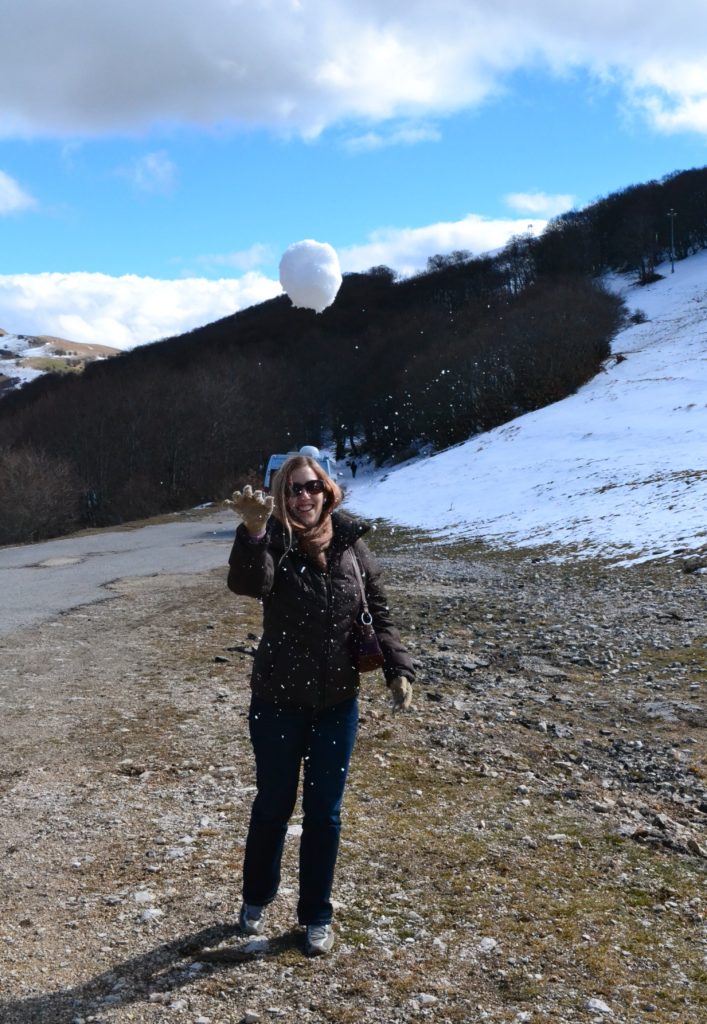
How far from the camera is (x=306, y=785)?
3.83 metres

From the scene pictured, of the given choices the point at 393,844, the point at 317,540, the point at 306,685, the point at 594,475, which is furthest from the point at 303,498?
the point at 594,475

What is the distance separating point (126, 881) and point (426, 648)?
6.22m

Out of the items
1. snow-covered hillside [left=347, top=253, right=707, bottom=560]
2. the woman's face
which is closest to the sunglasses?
the woman's face

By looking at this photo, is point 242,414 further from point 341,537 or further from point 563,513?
point 341,537

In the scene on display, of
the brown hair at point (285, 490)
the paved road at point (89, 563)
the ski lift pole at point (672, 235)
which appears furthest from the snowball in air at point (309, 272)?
the ski lift pole at point (672, 235)

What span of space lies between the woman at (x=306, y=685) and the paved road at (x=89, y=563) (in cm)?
873

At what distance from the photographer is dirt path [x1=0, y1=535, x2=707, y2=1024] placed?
3.57m

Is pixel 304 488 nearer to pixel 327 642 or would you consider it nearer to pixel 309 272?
pixel 327 642

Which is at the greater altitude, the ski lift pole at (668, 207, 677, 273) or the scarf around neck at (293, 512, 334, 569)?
the ski lift pole at (668, 207, 677, 273)

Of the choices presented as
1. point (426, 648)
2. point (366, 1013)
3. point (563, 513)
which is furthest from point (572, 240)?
point (366, 1013)

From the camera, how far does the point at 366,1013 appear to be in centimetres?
341

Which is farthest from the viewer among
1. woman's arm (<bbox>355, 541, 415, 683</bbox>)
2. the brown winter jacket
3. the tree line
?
the tree line

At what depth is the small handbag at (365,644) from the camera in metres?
3.87

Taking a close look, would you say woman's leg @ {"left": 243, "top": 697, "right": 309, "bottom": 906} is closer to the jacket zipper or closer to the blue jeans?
the blue jeans
